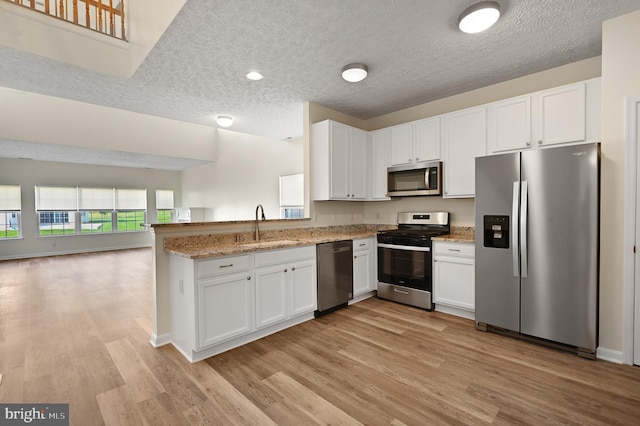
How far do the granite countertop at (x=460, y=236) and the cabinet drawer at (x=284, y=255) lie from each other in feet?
4.87

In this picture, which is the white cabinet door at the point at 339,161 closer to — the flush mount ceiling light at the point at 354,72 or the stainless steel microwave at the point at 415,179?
the stainless steel microwave at the point at 415,179

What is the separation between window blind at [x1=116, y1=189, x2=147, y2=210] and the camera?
933 centimetres

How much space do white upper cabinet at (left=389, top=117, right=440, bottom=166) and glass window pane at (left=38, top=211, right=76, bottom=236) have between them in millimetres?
9455

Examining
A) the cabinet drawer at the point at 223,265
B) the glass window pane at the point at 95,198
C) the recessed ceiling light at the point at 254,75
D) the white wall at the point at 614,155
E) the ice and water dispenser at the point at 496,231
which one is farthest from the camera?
the glass window pane at the point at 95,198

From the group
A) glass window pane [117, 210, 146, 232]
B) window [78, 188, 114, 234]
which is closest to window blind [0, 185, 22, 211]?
window [78, 188, 114, 234]

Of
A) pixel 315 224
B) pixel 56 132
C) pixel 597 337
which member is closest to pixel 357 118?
pixel 315 224

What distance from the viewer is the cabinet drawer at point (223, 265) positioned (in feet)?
8.02

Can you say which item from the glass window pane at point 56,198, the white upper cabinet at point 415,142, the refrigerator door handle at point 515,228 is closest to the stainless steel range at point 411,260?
the white upper cabinet at point 415,142

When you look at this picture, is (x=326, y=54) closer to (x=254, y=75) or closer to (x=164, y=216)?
(x=254, y=75)


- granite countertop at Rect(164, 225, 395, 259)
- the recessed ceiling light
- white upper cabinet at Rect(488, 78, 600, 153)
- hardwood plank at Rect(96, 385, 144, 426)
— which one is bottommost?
hardwood plank at Rect(96, 385, 144, 426)

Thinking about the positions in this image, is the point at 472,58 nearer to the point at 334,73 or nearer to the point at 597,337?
the point at 334,73

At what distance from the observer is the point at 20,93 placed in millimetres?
5387

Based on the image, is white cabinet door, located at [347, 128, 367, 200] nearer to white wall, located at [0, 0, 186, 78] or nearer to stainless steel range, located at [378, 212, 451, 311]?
stainless steel range, located at [378, 212, 451, 311]

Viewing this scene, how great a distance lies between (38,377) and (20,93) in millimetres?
5757
